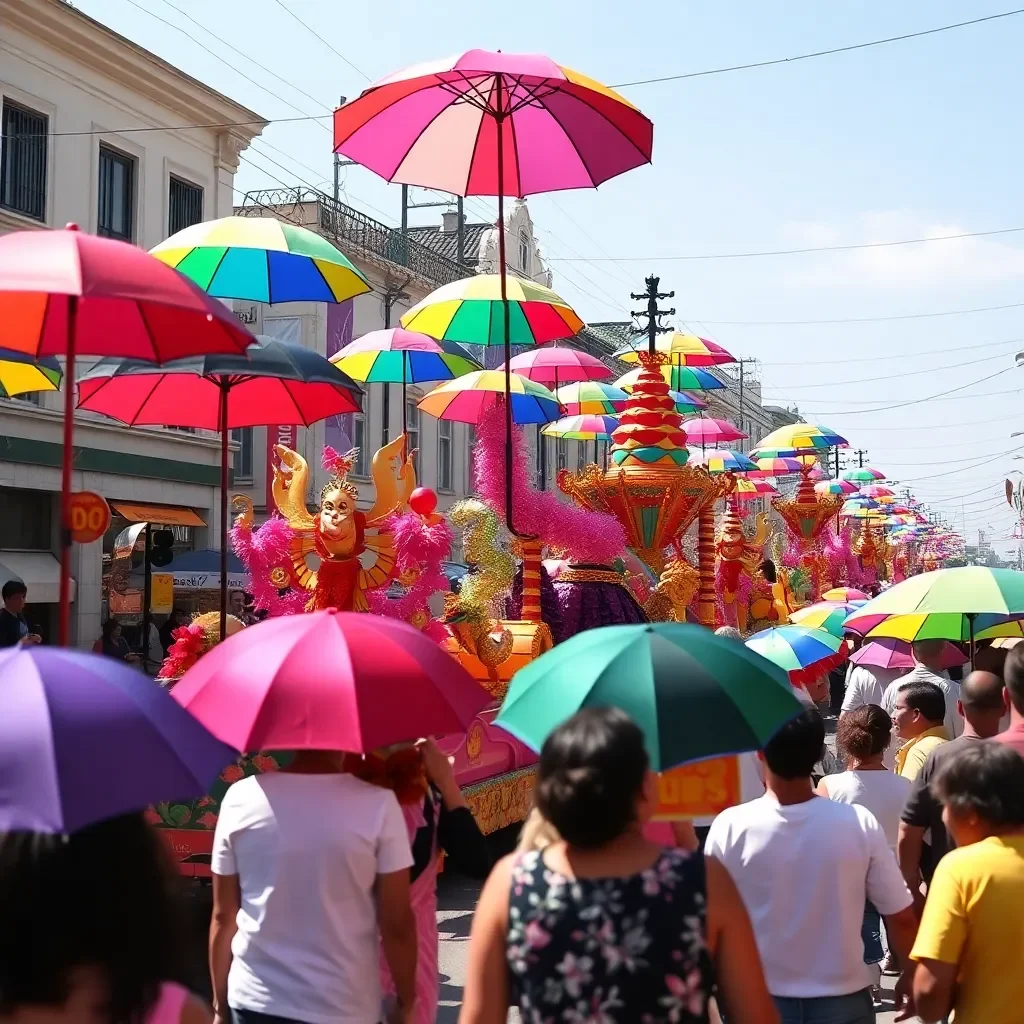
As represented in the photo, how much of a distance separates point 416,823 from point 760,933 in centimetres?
102

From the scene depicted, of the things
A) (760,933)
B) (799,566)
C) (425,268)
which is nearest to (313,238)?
(760,933)

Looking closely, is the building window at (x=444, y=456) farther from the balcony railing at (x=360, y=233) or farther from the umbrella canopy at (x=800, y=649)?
the umbrella canopy at (x=800, y=649)

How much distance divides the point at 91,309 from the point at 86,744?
3.35m

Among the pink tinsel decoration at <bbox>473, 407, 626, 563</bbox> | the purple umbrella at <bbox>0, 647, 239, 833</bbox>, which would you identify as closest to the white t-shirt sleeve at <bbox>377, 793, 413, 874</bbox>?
the purple umbrella at <bbox>0, 647, 239, 833</bbox>

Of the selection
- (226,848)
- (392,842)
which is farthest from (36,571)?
(392,842)

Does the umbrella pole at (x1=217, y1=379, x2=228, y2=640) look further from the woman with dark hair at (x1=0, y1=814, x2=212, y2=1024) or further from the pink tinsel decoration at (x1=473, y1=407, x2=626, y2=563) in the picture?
the woman with dark hair at (x1=0, y1=814, x2=212, y2=1024)

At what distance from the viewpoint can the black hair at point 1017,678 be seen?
189 inches

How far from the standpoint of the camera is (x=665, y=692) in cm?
346

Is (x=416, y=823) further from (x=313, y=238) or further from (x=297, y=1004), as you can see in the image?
(x=313, y=238)

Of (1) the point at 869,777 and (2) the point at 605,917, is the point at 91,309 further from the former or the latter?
(2) the point at 605,917

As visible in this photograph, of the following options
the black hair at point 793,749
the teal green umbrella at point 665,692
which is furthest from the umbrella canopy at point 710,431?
the teal green umbrella at point 665,692

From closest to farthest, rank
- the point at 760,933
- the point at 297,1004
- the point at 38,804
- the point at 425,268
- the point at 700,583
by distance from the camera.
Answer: the point at 38,804 → the point at 297,1004 → the point at 760,933 → the point at 700,583 → the point at 425,268

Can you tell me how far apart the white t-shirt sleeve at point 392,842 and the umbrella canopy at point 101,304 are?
5.89ft

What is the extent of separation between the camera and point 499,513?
1016 centimetres
